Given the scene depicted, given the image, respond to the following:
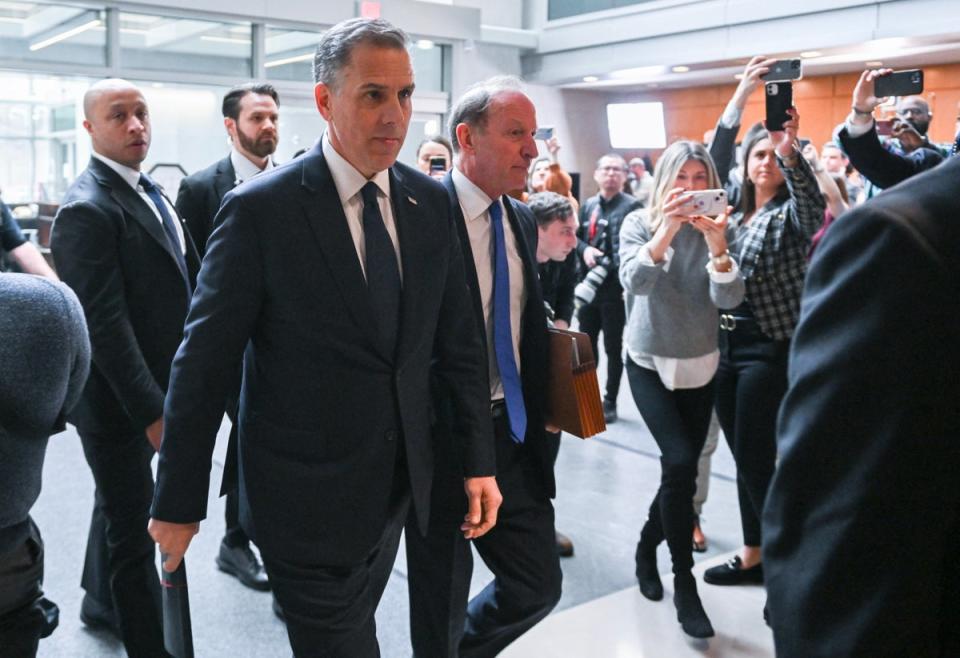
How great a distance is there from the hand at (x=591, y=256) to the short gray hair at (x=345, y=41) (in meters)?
3.41

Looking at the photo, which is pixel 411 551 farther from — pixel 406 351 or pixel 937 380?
pixel 937 380

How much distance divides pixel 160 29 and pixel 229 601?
788 cm

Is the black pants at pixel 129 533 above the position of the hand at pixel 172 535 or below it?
Answer: below

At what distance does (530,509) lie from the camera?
2557 millimetres

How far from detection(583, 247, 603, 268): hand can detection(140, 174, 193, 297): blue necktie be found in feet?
9.21

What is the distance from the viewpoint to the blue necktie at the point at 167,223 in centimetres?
286

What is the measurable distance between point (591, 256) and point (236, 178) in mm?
2369

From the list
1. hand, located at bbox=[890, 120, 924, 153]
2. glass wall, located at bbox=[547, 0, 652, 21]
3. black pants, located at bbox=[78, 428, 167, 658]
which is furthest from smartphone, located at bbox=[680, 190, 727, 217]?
glass wall, located at bbox=[547, 0, 652, 21]

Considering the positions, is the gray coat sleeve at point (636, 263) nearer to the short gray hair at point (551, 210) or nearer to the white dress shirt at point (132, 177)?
the short gray hair at point (551, 210)

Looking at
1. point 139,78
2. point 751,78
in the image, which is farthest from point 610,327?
point 139,78

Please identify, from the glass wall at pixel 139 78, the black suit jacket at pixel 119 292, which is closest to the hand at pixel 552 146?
the black suit jacket at pixel 119 292

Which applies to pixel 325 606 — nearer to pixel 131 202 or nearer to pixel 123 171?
pixel 131 202

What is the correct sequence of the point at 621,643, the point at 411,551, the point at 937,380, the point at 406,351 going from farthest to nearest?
the point at 621,643, the point at 411,551, the point at 406,351, the point at 937,380

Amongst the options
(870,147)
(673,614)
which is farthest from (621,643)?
(870,147)
